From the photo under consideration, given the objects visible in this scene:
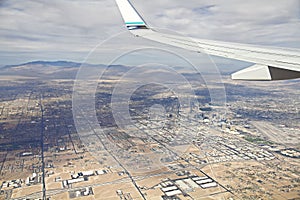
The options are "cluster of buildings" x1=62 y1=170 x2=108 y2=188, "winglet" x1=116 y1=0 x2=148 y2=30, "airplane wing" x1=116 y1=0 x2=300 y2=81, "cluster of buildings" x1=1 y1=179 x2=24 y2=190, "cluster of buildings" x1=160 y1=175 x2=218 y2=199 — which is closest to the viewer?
"airplane wing" x1=116 y1=0 x2=300 y2=81

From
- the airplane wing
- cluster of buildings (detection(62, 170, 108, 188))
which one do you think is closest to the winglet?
the airplane wing

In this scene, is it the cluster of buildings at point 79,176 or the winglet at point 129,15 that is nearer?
the winglet at point 129,15

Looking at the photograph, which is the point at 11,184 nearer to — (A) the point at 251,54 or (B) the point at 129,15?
(B) the point at 129,15

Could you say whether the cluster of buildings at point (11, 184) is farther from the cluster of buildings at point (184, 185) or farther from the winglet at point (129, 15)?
the winglet at point (129, 15)

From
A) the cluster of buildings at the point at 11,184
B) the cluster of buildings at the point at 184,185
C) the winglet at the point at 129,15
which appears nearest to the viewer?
the winglet at the point at 129,15

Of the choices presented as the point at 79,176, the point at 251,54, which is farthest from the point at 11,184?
the point at 251,54

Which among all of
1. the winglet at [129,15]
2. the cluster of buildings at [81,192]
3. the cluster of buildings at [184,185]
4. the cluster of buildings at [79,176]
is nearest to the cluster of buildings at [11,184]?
the cluster of buildings at [79,176]

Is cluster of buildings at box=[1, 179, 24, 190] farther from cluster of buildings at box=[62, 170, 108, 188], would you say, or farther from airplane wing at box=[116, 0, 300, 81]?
airplane wing at box=[116, 0, 300, 81]

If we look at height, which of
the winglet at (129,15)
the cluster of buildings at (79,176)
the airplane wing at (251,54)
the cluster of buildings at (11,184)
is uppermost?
the winglet at (129,15)

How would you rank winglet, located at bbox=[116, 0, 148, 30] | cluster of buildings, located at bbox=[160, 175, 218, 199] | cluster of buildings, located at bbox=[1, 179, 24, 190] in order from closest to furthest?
winglet, located at bbox=[116, 0, 148, 30] → cluster of buildings, located at bbox=[160, 175, 218, 199] → cluster of buildings, located at bbox=[1, 179, 24, 190]
